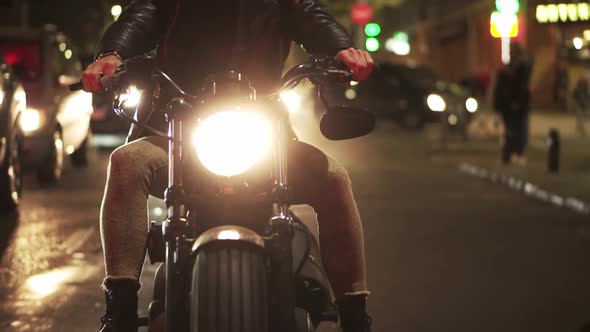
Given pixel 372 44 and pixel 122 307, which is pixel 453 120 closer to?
pixel 372 44

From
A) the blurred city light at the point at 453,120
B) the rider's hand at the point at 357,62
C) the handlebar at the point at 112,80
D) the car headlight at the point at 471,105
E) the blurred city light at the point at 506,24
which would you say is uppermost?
the blurred city light at the point at 506,24

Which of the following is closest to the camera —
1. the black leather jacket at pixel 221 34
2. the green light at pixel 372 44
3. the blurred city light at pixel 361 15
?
the black leather jacket at pixel 221 34

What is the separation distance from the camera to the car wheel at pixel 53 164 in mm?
15000

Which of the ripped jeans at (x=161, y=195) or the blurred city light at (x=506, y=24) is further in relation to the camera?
the blurred city light at (x=506, y=24)

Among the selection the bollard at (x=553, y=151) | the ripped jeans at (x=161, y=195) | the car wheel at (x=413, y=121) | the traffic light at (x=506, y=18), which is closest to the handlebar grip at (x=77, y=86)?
the ripped jeans at (x=161, y=195)

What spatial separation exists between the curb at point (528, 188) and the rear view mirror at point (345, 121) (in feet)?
30.5

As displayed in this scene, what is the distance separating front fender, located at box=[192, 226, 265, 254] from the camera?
435 centimetres

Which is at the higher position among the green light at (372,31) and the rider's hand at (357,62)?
the green light at (372,31)

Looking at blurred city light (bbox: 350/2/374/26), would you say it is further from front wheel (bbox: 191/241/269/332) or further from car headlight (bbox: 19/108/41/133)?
front wheel (bbox: 191/241/269/332)

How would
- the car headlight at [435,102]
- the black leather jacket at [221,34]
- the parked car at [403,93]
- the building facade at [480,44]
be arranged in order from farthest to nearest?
the building facade at [480,44]
the parked car at [403,93]
the car headlight at [435,102]
the black leather jacket at [221,34]

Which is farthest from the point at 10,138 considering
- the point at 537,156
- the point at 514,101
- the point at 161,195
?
the point at 537,156

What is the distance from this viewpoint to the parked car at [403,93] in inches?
1337

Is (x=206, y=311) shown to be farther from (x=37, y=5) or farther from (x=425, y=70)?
(x=37, y=5)

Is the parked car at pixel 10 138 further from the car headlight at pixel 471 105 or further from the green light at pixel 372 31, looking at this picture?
the green light at pixel 372 31
